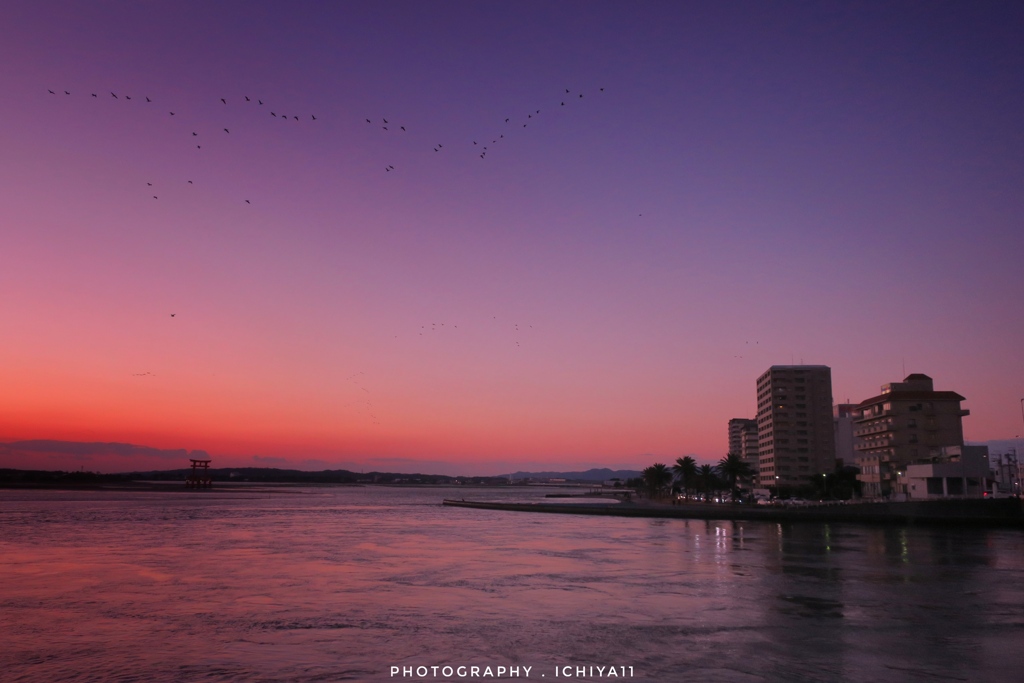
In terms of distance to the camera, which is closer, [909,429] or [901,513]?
[901,513]

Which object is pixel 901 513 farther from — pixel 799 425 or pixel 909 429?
pixel 799 425

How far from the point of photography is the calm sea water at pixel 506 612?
1917cm

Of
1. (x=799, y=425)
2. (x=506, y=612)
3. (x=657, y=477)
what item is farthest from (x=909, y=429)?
(x=506, y=612)

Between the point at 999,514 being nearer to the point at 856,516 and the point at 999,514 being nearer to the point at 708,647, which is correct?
the point at 856,516

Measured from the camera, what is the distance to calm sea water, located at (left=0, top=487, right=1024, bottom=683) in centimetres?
1917

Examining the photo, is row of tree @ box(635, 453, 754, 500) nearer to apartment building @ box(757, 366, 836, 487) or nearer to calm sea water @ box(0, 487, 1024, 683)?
apartment building @ box(757, 366, 836, 487)

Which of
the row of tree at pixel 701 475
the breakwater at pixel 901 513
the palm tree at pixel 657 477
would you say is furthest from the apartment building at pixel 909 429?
the palm tree at pixel 657 477

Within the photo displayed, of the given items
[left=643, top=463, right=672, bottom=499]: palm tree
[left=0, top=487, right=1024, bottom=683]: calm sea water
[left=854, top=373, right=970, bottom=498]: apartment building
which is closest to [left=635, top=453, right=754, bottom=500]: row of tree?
[left=643, top=463, right=672, bottom=499]: palm tree

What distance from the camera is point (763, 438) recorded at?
184125 mm

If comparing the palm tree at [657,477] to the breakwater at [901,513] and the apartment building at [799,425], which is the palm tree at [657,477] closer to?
the apartment building at [799,425]

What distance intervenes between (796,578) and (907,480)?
81.4m

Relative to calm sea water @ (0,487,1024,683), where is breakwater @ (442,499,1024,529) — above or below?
above

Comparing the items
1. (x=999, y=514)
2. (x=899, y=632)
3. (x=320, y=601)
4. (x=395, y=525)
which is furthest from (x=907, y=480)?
(x=320, y=601)

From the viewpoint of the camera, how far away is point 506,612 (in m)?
26.2
